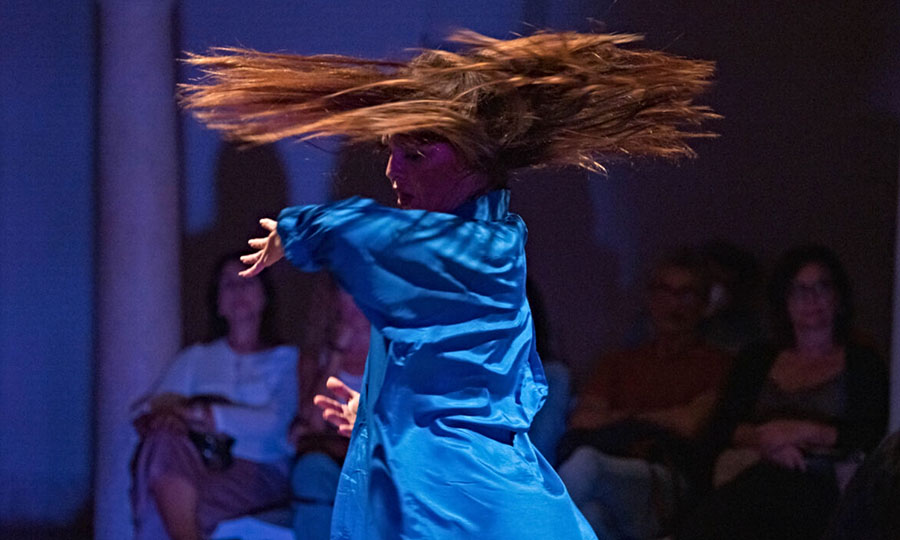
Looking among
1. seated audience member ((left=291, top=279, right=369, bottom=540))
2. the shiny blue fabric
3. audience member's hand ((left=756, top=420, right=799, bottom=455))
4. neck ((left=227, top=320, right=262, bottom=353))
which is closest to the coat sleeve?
the shiny blue fabric

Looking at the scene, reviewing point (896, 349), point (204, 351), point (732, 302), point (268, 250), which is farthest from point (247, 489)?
point (896, 349)

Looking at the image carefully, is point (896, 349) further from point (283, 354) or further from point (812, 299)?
point (283, 354)

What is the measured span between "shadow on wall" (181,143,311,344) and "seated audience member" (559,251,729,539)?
88cm

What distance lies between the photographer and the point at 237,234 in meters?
2.89

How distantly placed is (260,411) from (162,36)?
109 cm

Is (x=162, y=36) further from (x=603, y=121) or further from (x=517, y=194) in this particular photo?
(x=603, y=121)

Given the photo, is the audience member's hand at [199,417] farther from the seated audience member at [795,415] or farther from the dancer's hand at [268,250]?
the dancer's hand at [268,250]

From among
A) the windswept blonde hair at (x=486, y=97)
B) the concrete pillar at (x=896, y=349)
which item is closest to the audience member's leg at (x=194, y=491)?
the windswept blonde hair at (x=486, y=97)

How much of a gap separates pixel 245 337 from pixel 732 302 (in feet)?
4.45

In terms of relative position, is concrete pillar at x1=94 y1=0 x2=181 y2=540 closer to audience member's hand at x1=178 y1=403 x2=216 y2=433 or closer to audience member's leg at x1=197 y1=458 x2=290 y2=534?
audience member's hand at x1=178 y1=403 x2=216 y2=433

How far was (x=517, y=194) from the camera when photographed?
2.89 m

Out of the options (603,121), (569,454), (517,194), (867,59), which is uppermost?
(867,59)

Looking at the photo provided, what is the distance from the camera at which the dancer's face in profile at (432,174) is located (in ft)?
4.68

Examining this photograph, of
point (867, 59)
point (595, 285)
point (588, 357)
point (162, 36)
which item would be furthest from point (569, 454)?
point (162, 36)
